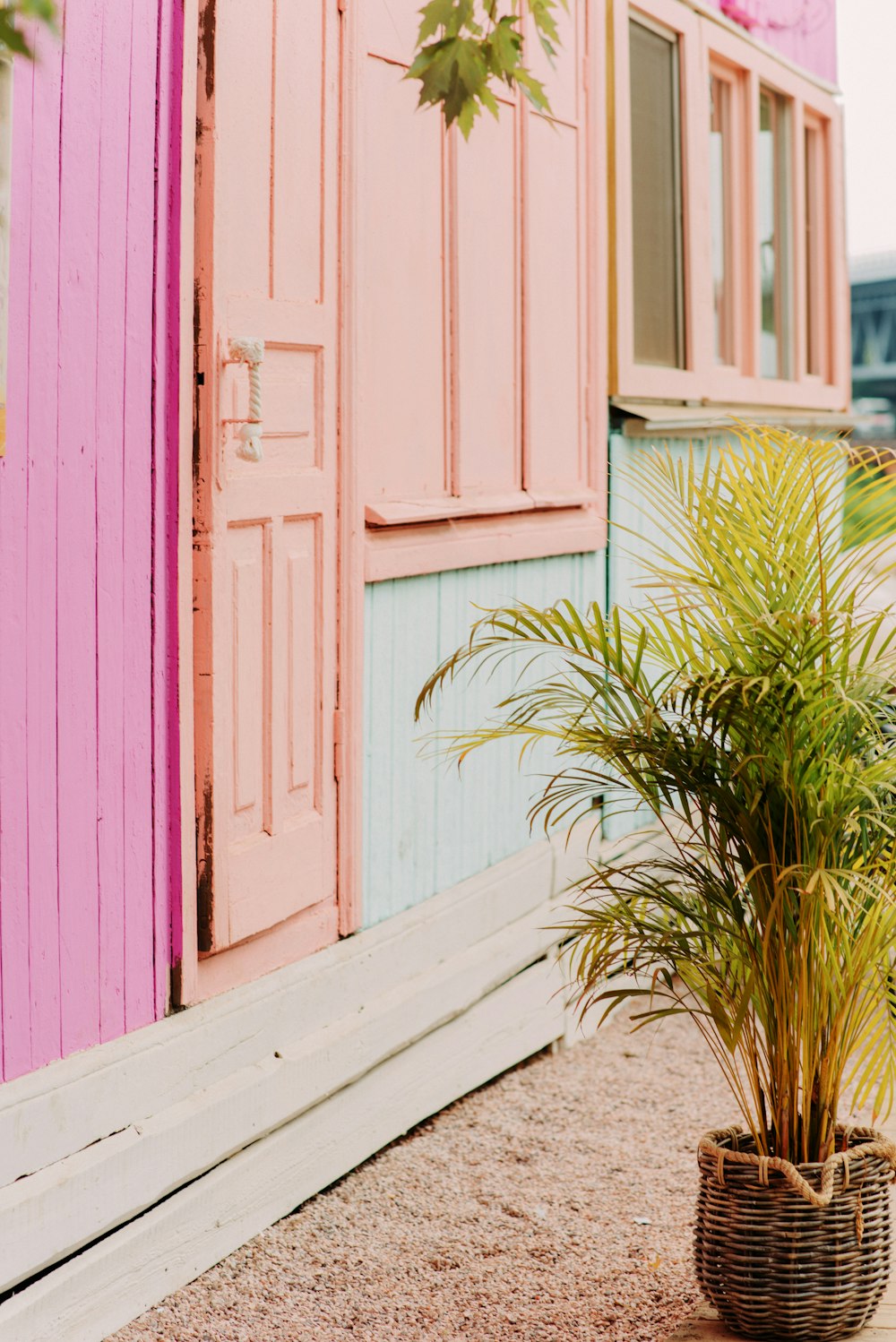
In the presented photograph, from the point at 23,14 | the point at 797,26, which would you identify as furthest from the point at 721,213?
the point at 23,14

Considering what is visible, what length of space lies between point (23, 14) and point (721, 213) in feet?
20.9

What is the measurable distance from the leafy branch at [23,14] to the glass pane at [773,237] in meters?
6.80

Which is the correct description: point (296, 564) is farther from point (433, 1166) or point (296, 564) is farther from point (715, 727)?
point (433, 1166)

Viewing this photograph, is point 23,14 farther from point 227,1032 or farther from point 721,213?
point 721,213

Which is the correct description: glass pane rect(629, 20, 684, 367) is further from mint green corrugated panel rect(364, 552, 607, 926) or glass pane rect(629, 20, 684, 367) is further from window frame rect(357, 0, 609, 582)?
mint green corrugated panel rect(364, 552, 607, 926)

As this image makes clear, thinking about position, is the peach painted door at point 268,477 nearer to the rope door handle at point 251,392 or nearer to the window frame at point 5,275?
the rope door handle at point 251,392

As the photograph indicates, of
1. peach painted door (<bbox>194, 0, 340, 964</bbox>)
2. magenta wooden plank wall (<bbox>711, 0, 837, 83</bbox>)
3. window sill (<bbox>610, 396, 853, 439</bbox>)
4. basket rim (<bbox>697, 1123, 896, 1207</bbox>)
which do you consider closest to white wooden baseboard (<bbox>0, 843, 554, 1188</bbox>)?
peach painted door (<bbox>194, 0, 340, 964</bbox>)

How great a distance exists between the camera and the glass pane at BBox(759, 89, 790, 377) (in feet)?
26.5

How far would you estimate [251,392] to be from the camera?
3738 mm

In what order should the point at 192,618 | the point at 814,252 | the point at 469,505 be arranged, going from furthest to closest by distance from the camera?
the point at 814,252 < the point at 469,505 < the point at 192,618

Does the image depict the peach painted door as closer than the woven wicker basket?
No

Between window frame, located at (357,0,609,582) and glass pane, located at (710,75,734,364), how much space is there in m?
1.46

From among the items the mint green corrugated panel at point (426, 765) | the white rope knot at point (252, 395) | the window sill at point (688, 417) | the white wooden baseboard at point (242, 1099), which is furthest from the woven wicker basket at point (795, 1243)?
the window sill at point (688, 417)

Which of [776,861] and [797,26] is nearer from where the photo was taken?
[776,861]
